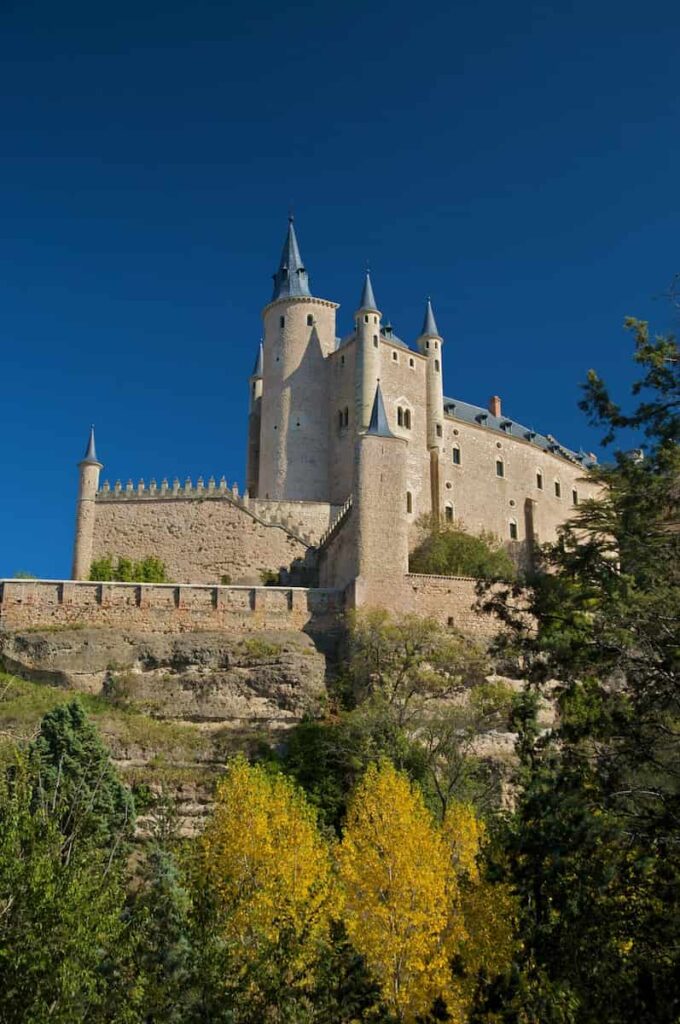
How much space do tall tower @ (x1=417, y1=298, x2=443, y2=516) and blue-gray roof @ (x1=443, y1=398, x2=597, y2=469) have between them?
314cm

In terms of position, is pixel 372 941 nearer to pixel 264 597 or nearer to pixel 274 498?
pixel 264 597

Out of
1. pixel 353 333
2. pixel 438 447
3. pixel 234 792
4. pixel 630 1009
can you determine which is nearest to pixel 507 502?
pixel 438 447

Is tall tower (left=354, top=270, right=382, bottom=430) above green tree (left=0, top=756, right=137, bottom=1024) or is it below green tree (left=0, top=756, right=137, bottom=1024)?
above

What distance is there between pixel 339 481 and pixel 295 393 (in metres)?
5.66

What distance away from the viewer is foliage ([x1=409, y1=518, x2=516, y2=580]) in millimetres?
50125

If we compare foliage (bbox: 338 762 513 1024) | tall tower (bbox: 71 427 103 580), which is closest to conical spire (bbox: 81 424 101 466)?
tall tower (bbox: 71 427 103 580)

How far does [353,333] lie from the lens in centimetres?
5884

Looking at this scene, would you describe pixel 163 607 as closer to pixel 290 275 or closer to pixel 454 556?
Result: pixel 454 556

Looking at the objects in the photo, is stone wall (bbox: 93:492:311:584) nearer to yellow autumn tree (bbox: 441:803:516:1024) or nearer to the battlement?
the battlement

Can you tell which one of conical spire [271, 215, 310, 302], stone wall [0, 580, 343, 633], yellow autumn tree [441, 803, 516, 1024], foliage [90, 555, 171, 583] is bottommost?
yellow autumn tree [441, 803, 516, 1024]

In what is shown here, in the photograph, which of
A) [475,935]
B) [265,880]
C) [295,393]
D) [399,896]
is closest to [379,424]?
[295,393]

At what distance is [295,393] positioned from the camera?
193 ft

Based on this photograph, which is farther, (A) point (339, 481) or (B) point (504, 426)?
(B) point (504, 426)

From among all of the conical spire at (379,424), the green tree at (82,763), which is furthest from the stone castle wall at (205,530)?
the green tree at (82,763)
